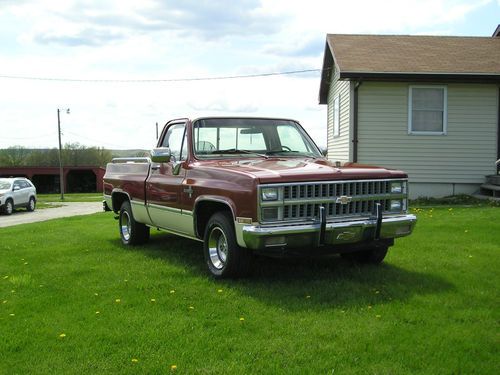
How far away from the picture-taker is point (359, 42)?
1802 centimetres

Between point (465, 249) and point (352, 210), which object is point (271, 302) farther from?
point (465, 249)

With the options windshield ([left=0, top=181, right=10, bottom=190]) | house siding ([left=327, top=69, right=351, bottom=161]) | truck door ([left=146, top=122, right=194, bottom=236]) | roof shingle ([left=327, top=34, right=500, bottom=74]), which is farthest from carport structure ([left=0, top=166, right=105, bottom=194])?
truck door ([left=146, top=122, right=194, bottom=236])

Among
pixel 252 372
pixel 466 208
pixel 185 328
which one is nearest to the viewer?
pixel 252 372

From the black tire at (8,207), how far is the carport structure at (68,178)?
29451mm

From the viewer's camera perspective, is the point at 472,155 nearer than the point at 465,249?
No

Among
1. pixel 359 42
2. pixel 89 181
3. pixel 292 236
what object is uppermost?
pixel 359 42

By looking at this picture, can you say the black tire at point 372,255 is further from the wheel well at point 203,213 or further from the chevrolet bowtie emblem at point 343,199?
the wheel well at point 203,213

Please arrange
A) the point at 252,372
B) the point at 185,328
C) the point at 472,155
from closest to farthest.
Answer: the point at 252,372 → the point at 185,328 → the point at 472,155

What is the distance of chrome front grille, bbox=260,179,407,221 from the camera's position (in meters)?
5.75

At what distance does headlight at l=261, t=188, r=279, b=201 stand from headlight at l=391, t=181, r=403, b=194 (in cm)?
147

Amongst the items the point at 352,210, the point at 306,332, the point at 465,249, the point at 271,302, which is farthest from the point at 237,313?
the point at 465,249

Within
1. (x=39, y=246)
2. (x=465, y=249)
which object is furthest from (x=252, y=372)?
(x=39, y=246)

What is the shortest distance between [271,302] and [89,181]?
55671 millimetres

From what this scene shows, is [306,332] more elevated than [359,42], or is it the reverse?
[359,42]
